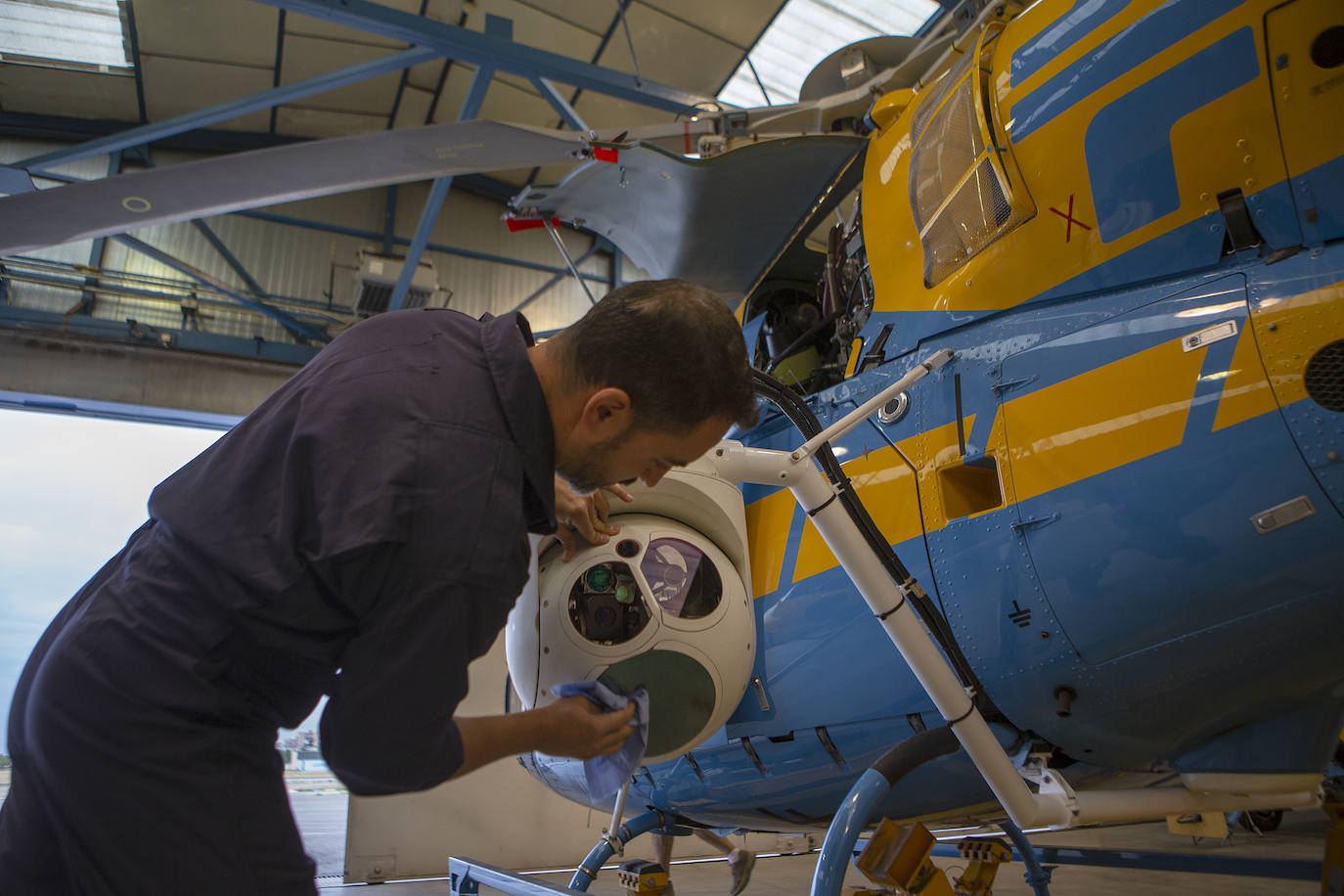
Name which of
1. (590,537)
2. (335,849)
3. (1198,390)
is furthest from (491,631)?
(335,849)

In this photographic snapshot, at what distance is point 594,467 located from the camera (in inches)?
49.9

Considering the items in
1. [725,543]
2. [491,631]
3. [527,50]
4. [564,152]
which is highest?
[527,50]

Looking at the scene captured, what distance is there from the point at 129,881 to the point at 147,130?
8.09 metres

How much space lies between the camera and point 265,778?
1.10m

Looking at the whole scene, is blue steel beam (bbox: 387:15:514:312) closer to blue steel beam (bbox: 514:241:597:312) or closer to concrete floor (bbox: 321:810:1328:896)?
blue steel beam (bbox: 514:241:597:312)

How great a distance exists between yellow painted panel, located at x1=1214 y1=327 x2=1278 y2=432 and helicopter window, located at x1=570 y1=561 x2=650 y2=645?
57.3 inches

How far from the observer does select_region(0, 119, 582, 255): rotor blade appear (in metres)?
4.46

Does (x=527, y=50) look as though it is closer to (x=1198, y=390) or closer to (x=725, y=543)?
(x=725, y=543)

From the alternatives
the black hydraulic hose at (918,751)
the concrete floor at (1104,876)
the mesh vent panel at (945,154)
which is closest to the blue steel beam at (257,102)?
the mesh vent panel at (945,154)

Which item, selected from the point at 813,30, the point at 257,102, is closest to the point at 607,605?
the point at 257,102

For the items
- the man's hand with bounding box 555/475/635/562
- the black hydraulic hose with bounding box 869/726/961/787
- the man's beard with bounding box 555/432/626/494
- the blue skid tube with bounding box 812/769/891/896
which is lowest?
the blue skid tube with bounding box 812/769/891/896

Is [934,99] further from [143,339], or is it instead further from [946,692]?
[143,339]

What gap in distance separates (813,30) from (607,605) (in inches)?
353

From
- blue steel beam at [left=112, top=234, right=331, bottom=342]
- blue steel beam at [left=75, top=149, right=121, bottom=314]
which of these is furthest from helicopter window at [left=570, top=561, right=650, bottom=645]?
blue steel beam at [left=75, top=149, right=121, bottom=314]
